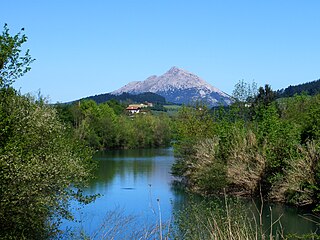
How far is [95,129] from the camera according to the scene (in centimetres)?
7869

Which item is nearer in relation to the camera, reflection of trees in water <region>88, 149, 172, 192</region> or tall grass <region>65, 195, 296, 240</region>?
tall grass <region>65, 195, 296, 240</region>

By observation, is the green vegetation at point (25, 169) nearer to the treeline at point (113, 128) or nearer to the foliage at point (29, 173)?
the foliage at point (29, 173)

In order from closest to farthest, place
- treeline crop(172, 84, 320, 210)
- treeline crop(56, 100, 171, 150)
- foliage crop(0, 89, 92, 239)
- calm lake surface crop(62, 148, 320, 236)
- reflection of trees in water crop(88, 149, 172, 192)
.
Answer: foliage crop(0, 89, 92, 239) < calm lake surface crop(62, 148, 320, 236) < treeline crop(172, 84, 320, 210) < reflection of trees in water crop(88, 149, 172, 192) < treeline crop(56, 100, 171, 150)

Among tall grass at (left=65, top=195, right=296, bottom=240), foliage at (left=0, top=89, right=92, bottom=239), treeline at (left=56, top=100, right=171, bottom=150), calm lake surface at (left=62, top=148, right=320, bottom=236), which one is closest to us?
tall grass at (left=65, top=195, right=296, bottom=240)

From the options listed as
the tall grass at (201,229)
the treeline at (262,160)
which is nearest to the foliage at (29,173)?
the tall grass at (201,229)

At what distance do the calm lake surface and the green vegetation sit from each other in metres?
1.13

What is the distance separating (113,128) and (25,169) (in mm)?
68410

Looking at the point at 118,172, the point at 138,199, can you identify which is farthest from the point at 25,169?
the point at 118,172

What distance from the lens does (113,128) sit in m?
80.8

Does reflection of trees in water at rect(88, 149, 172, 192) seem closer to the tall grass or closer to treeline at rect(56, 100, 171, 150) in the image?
treeline at rect(56, 100, 171, 150)

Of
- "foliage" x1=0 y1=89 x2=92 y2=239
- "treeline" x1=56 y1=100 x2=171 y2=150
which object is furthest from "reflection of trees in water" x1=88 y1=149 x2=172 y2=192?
A: "treeline" x1=56 y1=100 x2=171 y2=150

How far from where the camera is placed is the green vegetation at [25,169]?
1234 centimetres

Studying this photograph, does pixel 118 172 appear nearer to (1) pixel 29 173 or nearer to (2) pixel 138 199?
(2) pixel 138 199

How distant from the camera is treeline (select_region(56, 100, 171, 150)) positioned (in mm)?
78062
